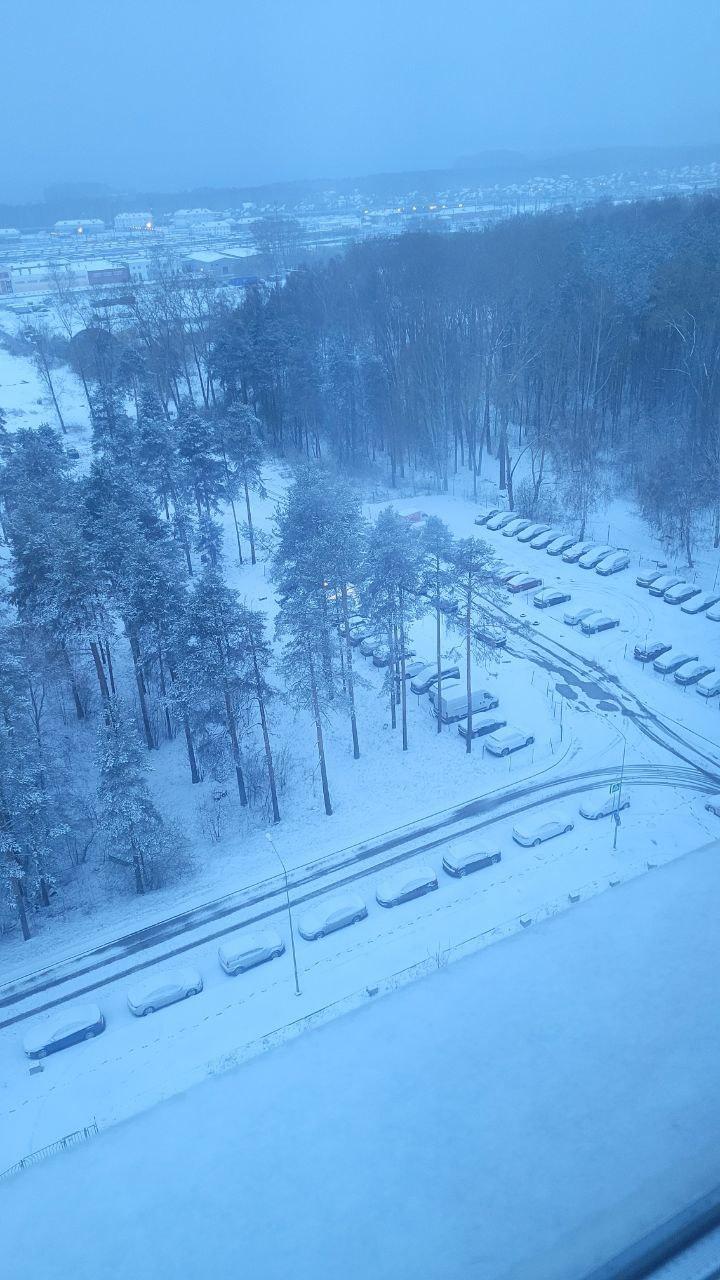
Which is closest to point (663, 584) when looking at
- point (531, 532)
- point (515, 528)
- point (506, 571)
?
point (506, 571)

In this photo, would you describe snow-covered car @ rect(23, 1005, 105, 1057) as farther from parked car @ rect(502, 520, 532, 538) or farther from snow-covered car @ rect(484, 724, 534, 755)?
parked car @ rect(502, 520, 532, 538)

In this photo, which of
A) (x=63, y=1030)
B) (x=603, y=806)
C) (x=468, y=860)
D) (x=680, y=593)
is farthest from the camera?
(x=680, y=593)

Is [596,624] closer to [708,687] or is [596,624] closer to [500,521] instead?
[708,687]

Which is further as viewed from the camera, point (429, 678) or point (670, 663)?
point (429, 678)

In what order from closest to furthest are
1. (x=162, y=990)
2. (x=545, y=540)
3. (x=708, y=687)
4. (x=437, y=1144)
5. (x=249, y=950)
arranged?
(x=437, y=1144)
(x=162, y=990)
(x=249, y=950)
(x=708, y=687)
(x=545, y=540)

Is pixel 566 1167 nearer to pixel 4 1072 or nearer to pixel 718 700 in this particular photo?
pixel 4 1072

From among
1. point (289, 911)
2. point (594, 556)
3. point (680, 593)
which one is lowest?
point (680, 593)

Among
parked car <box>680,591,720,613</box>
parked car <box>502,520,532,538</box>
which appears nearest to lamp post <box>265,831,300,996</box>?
parked car <box>680,591,720,613</box>
